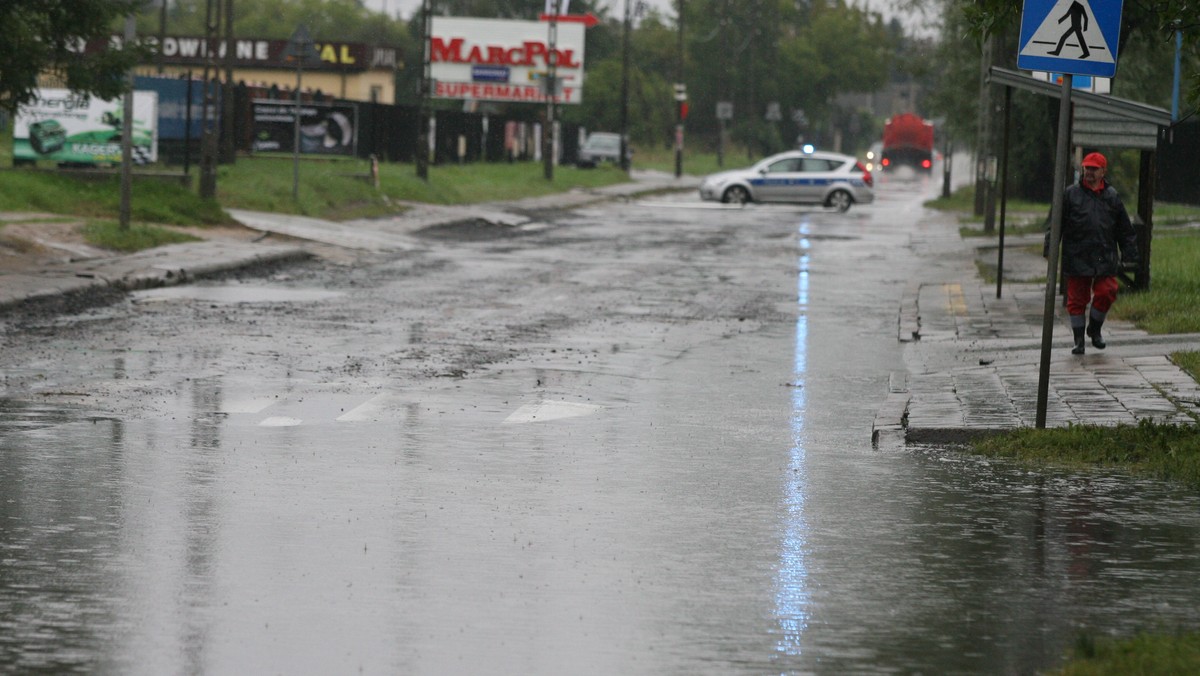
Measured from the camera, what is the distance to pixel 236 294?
18875 millimetres

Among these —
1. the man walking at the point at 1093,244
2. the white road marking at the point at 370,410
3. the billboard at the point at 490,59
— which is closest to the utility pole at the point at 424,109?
the man walking at the point at 1093,244

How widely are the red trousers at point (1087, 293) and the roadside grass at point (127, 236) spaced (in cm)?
1299

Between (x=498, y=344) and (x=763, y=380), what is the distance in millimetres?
2696

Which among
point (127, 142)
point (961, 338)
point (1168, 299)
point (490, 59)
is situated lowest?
point (961, 338)

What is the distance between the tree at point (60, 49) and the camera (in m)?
20.3

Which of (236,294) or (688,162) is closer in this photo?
(236,294)

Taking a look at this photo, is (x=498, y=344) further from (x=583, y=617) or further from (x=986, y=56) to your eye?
(x=986, y=56)

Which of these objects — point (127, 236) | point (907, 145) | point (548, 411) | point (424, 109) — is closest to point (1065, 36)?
point (548, 411)

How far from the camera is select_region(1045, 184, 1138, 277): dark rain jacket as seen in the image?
45.2 ft

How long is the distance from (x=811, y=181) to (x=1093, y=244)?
108 feet

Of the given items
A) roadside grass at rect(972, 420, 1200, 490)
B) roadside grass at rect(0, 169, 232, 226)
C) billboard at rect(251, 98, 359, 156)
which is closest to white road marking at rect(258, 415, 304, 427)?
A: roadside grass at rect(972, 420, 1200, 490)

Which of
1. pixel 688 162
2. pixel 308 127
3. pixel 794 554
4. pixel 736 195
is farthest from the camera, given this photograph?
pixel 688 162

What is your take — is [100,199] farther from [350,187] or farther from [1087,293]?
[1087,293]

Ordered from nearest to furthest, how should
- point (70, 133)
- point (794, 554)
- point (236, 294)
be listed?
point (794, 554) → point (236, 294) → point (70, 133)
